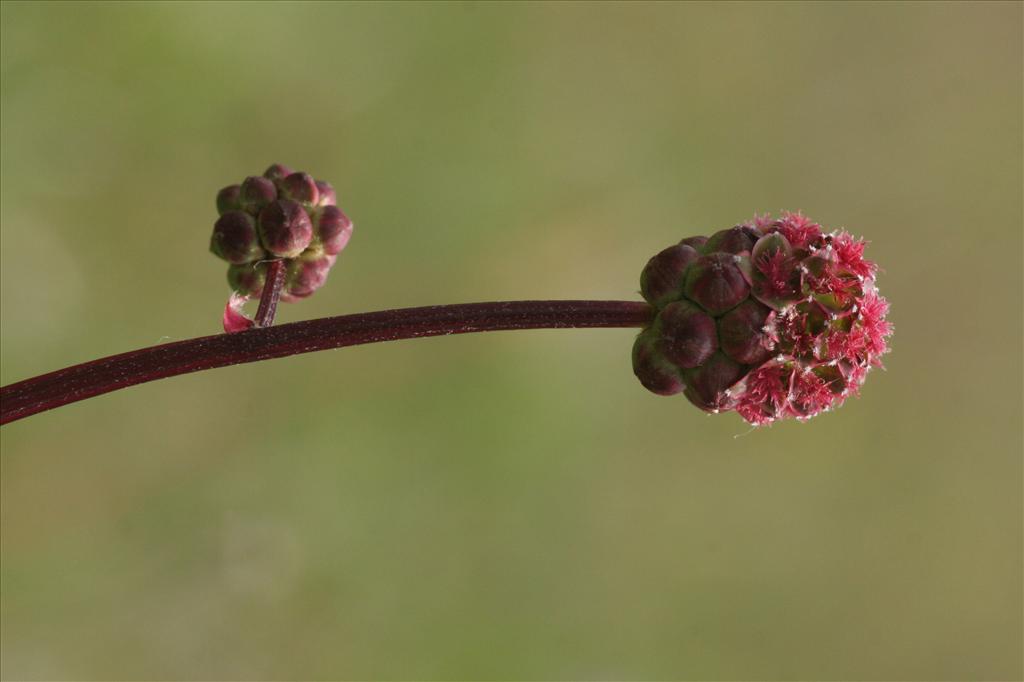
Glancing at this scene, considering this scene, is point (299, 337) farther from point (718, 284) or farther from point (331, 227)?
point (718, 284)

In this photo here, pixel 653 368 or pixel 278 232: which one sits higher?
pixel 278 232

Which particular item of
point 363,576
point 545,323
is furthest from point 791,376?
point 363,576

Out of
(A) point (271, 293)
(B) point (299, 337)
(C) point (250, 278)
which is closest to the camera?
(B) point (299, 337)

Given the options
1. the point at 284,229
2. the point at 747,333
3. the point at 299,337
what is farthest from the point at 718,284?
the point at 284,229

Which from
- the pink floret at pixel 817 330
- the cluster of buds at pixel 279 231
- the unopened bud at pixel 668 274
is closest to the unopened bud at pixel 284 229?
the cluster of buds at pixel 279 231

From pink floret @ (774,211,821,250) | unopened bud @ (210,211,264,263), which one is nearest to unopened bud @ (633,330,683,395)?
pink floret @ (774,211,821,250)

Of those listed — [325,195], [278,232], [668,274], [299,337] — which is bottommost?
[299,337]

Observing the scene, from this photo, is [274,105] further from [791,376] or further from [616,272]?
[791,376]

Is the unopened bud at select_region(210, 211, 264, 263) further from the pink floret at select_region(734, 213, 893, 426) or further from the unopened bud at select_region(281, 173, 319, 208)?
the pink floret at select_region(734, 213, 893, 426)
